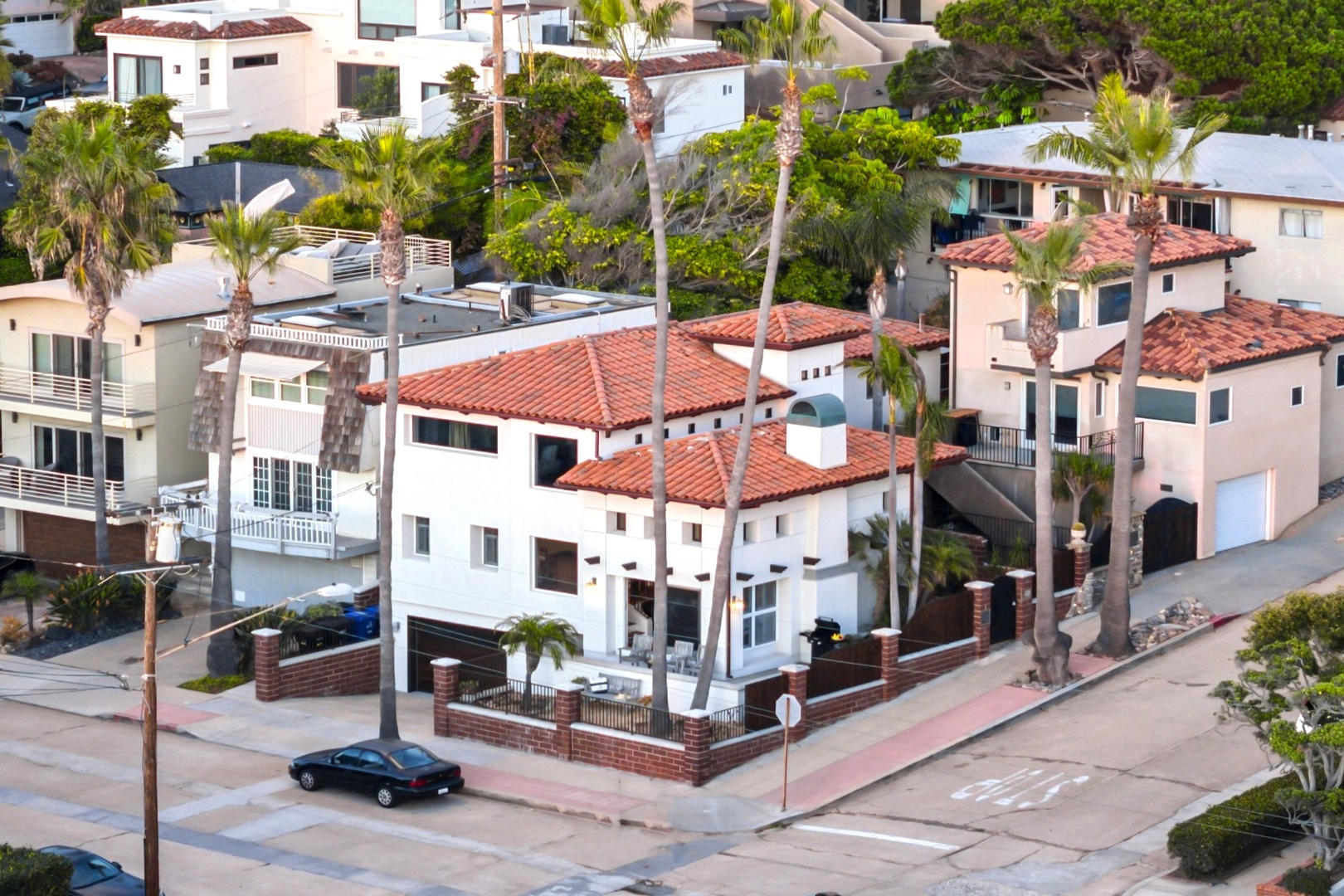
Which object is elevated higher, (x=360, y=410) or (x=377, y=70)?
(x=377, y=70)

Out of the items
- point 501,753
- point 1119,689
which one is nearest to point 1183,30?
point 1119,689

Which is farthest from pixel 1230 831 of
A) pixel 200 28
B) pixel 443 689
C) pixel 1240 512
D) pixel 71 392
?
pixel 200 28

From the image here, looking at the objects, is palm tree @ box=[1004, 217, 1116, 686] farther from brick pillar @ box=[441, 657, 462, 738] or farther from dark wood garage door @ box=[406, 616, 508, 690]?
brick pillar @ box=[441, 657, 462, 738]

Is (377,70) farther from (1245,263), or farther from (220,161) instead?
(1245,263)

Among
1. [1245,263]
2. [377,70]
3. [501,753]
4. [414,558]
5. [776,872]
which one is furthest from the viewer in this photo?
[377,70]

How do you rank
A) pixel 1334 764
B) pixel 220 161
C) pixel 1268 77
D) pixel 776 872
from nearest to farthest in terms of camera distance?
pixel 1334 764 → pixel 776 872 → pixel 1268 77 → pixel 220 161

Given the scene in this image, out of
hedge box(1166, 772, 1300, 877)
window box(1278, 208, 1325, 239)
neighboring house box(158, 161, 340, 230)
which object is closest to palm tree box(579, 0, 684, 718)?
hedge box(1166, 772, 1300, 877)
